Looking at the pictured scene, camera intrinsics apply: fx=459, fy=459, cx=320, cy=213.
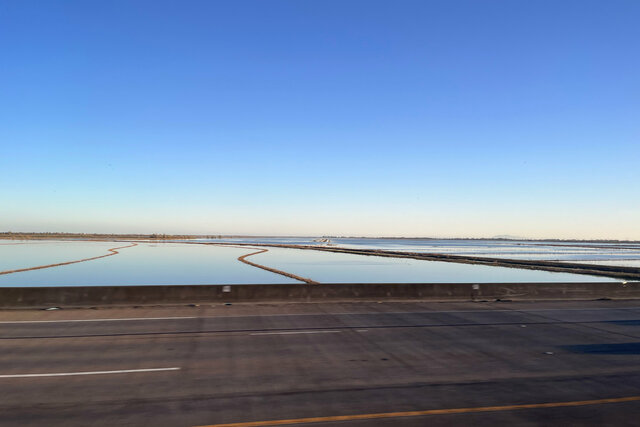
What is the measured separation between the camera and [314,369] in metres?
10.9

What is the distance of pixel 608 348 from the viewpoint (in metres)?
13.6

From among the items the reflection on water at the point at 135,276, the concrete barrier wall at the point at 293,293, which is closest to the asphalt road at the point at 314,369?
the concrete barrier wall at the point at 293,293

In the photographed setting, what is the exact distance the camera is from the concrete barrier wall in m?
20.3

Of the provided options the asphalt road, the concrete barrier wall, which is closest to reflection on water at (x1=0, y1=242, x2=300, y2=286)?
the concrete barrier wall

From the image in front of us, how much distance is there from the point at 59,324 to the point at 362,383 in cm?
1215

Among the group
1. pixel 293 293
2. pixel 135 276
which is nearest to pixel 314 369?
pixel 293 293

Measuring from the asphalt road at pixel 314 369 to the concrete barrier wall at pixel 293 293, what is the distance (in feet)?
5.65

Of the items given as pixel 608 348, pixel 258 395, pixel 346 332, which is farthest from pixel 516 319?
pixel 258 395

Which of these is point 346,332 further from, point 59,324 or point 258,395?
point 59,324

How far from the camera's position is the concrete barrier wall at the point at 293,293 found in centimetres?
2031

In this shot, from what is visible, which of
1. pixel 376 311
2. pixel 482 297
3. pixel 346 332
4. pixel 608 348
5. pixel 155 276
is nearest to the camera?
pixel 608 348

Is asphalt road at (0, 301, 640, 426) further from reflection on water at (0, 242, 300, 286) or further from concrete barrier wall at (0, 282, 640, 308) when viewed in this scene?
reflection on water at (0, 242, 300, 286)

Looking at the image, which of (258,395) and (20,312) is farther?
(20,312)

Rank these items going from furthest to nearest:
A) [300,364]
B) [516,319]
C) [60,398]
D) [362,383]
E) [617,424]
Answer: [516,319], [300,364], [362,383], [60,398], [617,424]
